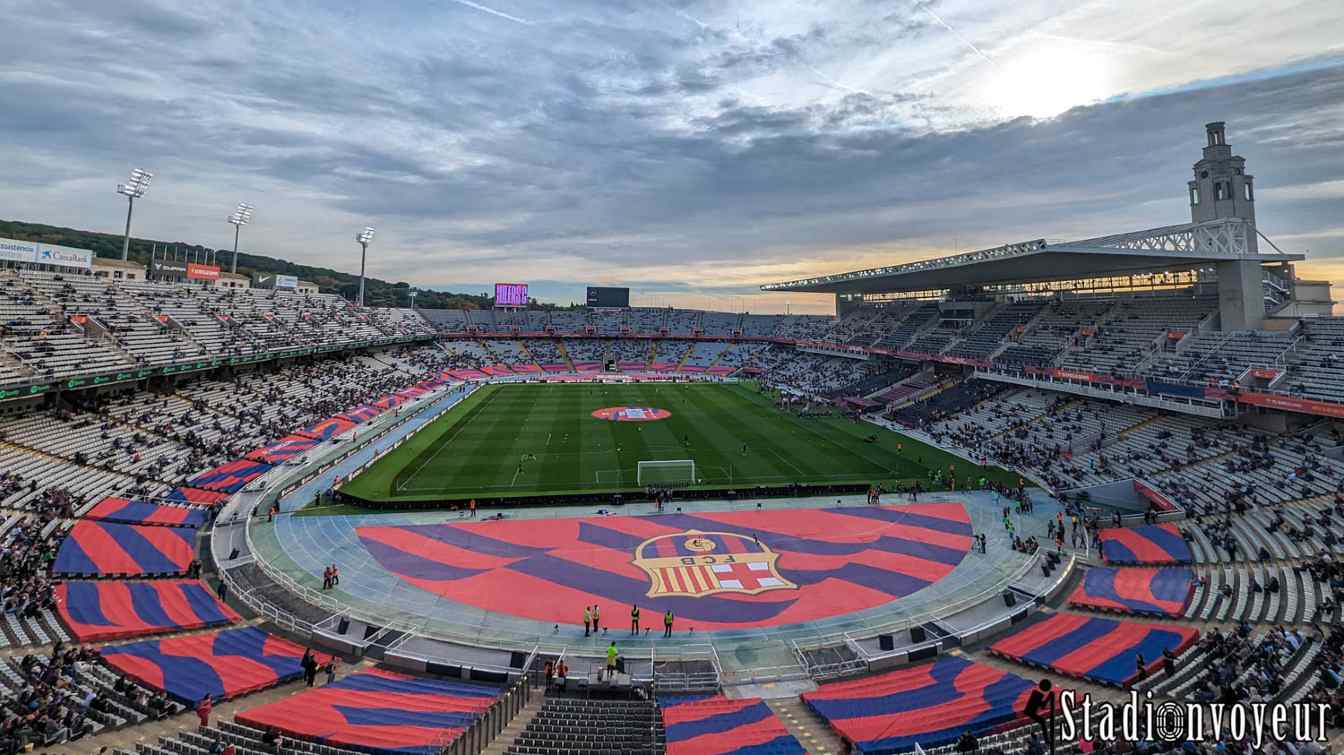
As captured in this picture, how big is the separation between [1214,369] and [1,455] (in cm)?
6310

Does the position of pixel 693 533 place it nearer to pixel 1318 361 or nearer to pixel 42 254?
pixel 1318 361

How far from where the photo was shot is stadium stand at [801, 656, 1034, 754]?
13.0m

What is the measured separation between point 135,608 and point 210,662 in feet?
16.8

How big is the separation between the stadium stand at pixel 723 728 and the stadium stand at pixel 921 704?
142 centimetres

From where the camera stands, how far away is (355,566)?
920 inches

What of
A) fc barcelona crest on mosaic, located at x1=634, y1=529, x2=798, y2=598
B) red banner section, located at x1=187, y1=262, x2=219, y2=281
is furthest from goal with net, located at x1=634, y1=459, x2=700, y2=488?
red banner section, located at x1=187, y1=262, x2=219, y2=281

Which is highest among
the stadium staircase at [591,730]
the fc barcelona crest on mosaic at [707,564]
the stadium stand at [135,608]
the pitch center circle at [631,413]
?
the pitch center circle at [631,413]

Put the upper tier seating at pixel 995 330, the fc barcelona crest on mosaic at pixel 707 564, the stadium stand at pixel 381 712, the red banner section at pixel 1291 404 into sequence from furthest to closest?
the upper tier seating at pixel 995 330 → the red banner section at pixel 1291 404 → the fc barcelona crest on mosaic at pixel 707 564 → the stadium stand at pixel 381 712

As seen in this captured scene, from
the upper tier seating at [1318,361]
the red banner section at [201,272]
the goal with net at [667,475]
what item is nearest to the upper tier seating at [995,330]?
the upper tier seating at [1318,361]

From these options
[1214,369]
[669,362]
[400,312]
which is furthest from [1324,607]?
[400,312]

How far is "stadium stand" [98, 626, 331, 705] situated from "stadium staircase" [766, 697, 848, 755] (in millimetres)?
12789

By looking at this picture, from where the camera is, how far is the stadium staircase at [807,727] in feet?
43.9

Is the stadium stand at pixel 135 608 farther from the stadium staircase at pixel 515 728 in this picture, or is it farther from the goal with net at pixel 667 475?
the goal with net at pixel 667 475

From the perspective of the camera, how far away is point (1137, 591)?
20.5 m
